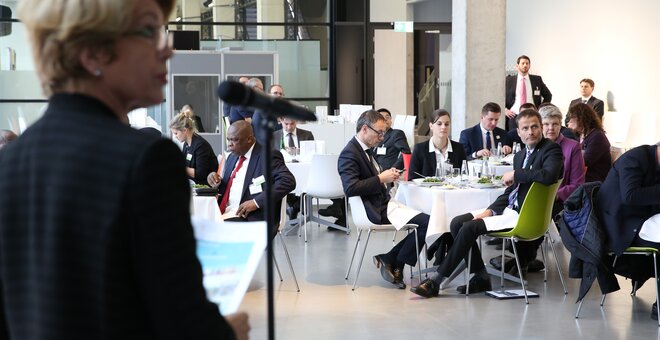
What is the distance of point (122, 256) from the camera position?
1.37 meters

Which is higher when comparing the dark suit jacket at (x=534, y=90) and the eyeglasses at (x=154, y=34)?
the eyeglasses at (x=154, y=34)

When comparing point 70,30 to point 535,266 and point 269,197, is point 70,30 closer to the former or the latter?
point 269,197

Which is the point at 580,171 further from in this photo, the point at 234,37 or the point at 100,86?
the point at 234,37

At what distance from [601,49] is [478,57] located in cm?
399

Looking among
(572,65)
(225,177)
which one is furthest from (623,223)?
(572,65)

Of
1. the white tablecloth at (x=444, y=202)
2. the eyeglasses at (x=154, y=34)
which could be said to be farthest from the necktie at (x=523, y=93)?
the eyeglasses at (x=154, y=34)

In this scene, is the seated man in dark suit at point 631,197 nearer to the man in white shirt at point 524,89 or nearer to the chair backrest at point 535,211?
the chair backrest at point 535,211

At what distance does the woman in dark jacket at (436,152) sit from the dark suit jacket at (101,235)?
6646mm

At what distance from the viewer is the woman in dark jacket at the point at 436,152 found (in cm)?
810

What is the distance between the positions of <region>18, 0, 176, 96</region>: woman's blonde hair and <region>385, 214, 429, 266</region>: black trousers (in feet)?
19.5

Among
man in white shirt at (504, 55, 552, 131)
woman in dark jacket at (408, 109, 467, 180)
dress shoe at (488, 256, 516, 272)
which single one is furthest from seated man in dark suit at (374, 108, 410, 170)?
dress shoe at (488, 256, 516, 272)

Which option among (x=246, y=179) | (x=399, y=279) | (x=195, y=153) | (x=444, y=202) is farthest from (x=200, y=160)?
(x=444, y=202)

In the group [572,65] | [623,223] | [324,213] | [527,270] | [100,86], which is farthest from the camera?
[572,65]

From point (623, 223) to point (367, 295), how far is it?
1.91 meters
